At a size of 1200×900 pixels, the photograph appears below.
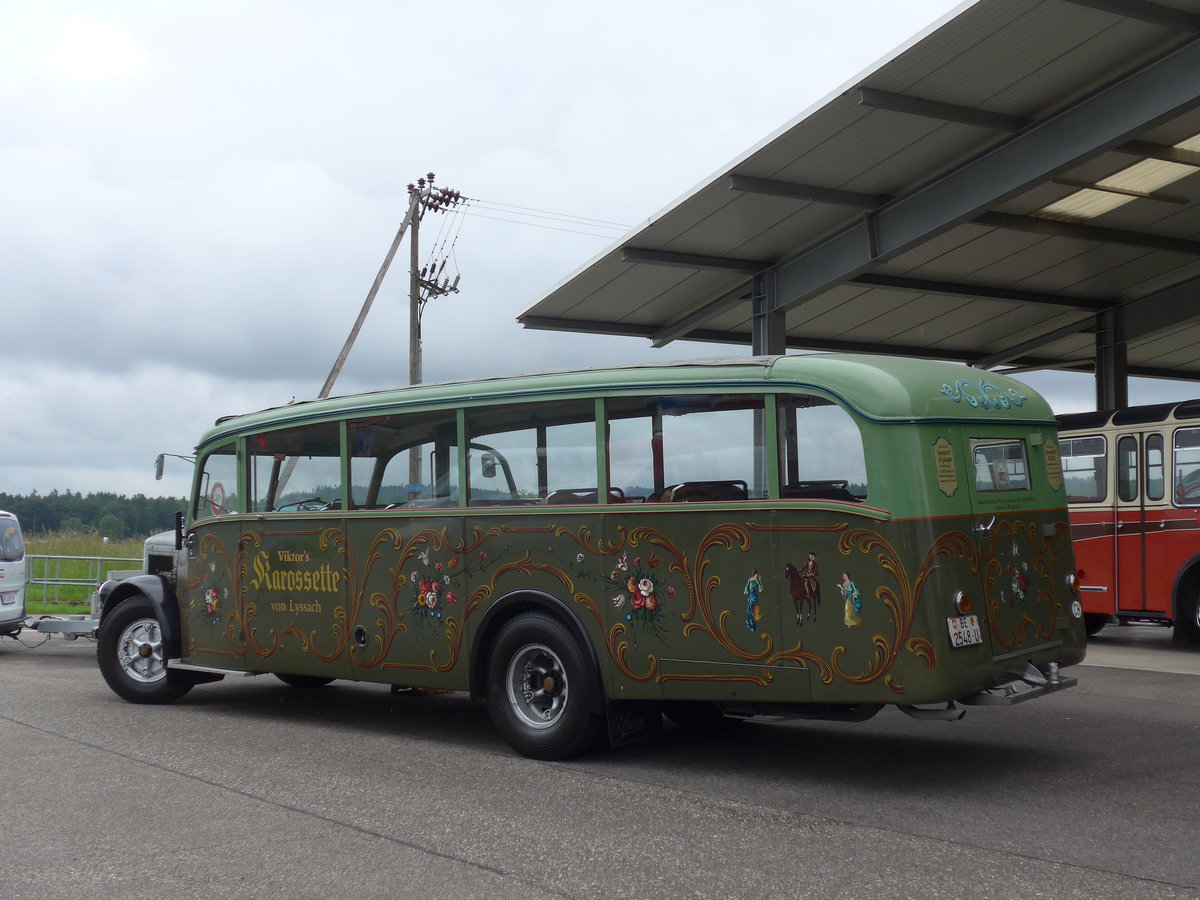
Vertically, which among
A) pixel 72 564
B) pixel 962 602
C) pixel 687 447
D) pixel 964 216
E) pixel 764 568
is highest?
pixel 964 216

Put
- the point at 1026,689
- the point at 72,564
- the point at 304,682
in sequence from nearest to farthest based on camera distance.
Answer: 1. the point at 1026,689
2. the point at 304,682
3. the point at 72,564

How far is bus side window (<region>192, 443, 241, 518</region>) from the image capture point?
10.6 meters

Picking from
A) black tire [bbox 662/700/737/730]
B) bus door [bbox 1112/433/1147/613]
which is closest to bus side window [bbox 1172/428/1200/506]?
bus door [bbox 1112/433/1147/613]

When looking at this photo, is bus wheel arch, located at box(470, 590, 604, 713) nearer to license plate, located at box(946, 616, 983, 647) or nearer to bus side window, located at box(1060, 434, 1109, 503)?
license plate, located at box(946, 616, 983, 647)

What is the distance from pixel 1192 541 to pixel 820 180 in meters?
6.23

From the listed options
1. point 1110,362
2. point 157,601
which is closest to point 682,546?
point 157,601

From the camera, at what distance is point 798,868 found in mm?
5422

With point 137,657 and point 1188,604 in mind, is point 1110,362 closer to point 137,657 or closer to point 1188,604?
point 1188,604

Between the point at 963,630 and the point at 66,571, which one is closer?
the point at 963,630

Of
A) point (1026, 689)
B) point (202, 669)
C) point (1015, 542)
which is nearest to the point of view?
point (1026, 689)

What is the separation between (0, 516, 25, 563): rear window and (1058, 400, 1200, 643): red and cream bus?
14.0 m

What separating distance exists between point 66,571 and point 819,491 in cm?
2122

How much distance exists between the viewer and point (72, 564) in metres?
24.7

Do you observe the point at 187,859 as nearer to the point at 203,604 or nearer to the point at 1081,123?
the point at 203,604
